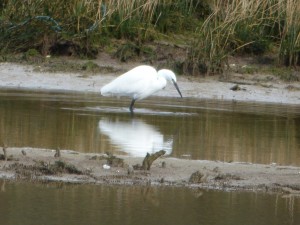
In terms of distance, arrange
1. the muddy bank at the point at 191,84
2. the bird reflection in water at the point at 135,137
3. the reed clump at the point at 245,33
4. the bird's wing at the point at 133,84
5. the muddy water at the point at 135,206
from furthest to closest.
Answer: the reed clump at the point at 245,33 → the muddy bank at the point at 191,84 → the bird's wing at the point at 133,84 → the bird reflection in water at the point at 135,137 → the muddy water at the point at 135,206

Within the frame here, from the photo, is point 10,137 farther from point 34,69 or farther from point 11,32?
point 11,32

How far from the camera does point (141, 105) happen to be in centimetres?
1345

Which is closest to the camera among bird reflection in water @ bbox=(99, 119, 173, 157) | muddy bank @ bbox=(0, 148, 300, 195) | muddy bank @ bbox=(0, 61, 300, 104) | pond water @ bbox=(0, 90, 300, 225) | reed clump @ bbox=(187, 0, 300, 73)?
pond water @ bbox=(0, 90, 300, 225)

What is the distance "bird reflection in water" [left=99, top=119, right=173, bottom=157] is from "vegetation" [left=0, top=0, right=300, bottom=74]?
493cm

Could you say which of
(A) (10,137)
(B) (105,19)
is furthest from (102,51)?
(A) (10,137)

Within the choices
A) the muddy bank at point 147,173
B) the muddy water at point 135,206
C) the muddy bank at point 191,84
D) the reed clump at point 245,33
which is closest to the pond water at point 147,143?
the muddy water at point 135,206

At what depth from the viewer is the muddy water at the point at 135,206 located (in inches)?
235

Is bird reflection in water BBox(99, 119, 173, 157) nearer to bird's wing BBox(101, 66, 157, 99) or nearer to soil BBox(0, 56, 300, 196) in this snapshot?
soil BBox(0, 56, 300, 196)

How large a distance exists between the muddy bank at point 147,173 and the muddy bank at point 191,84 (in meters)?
6.48

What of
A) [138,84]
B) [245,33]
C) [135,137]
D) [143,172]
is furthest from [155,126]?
[245,33]

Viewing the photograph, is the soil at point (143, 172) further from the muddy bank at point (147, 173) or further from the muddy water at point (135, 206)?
the muddy water at point (135, 206)

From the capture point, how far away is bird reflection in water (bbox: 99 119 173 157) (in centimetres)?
877

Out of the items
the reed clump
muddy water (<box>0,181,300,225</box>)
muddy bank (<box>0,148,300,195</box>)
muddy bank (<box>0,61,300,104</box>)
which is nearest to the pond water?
muddy water (<box>0,181,300,225</box>)

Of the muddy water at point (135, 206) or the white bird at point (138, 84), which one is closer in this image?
the muddy water at point (135, 206)
